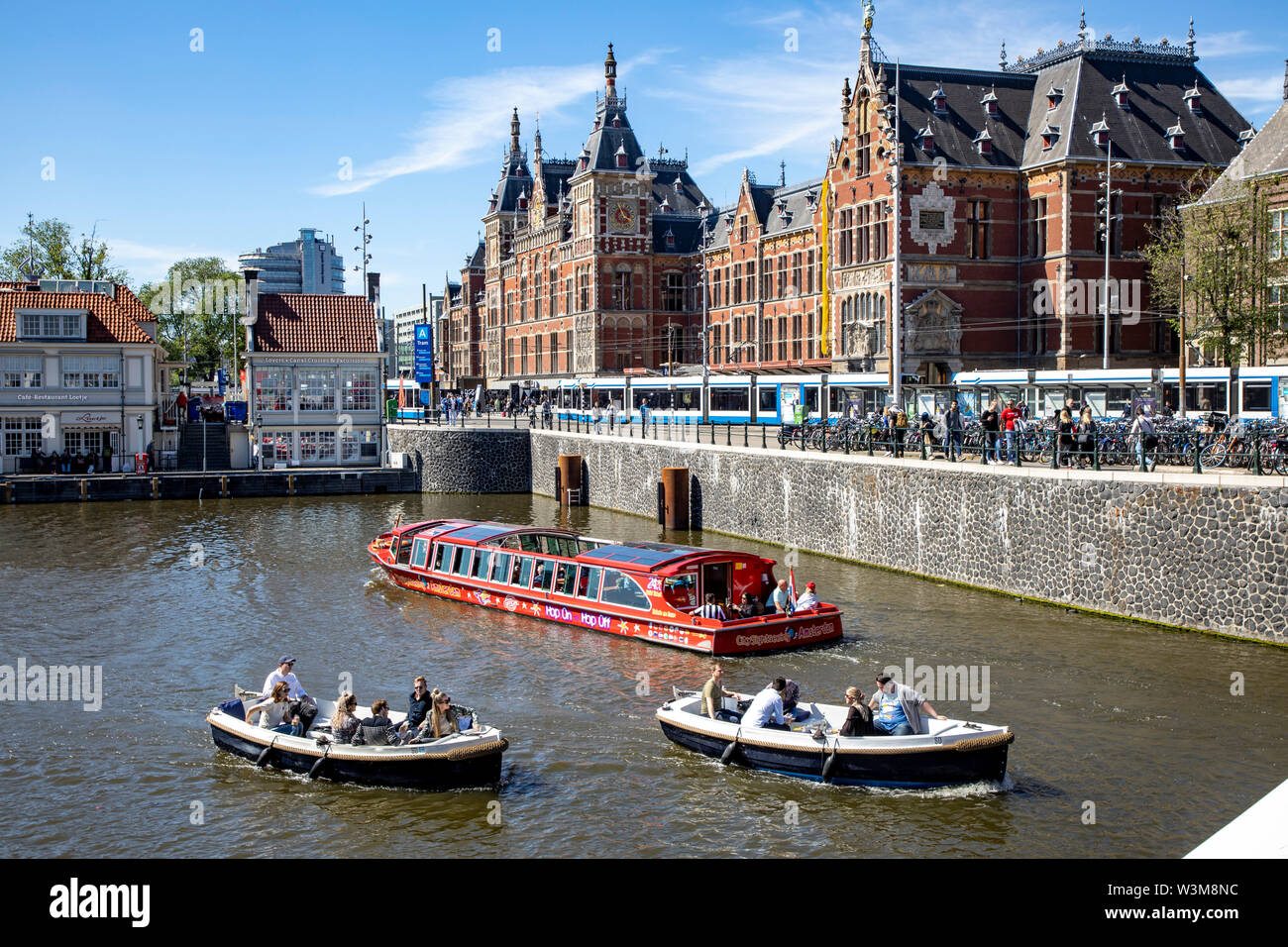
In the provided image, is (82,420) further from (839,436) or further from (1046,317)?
(1046,317)

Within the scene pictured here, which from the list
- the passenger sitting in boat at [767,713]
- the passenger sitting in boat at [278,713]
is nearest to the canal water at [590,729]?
the passenger sitting in boat at [278,713]

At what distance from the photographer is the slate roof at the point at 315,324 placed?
64.1 meters

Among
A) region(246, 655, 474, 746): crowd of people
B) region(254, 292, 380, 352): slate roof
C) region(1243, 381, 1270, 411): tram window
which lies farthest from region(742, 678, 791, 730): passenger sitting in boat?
region(254, 292, 380, 352): slate roof

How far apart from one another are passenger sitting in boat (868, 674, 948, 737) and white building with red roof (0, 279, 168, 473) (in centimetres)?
5260

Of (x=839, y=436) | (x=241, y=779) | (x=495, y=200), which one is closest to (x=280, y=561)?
(x=839, y=436)

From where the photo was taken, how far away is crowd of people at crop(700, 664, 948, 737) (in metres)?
18.0

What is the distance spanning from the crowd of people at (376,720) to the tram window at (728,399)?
5076 cm

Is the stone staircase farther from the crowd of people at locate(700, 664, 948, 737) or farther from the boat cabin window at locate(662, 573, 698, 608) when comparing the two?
the crowd of people at locate(700, 664, 948, 737)

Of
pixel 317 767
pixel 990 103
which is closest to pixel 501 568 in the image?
pixel 317 767

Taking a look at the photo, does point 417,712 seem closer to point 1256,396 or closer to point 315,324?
point 1256,396

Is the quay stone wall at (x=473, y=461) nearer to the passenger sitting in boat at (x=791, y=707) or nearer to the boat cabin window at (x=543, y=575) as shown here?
the boat cabin window at (x=543, y=575)

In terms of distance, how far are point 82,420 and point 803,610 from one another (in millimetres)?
46967
